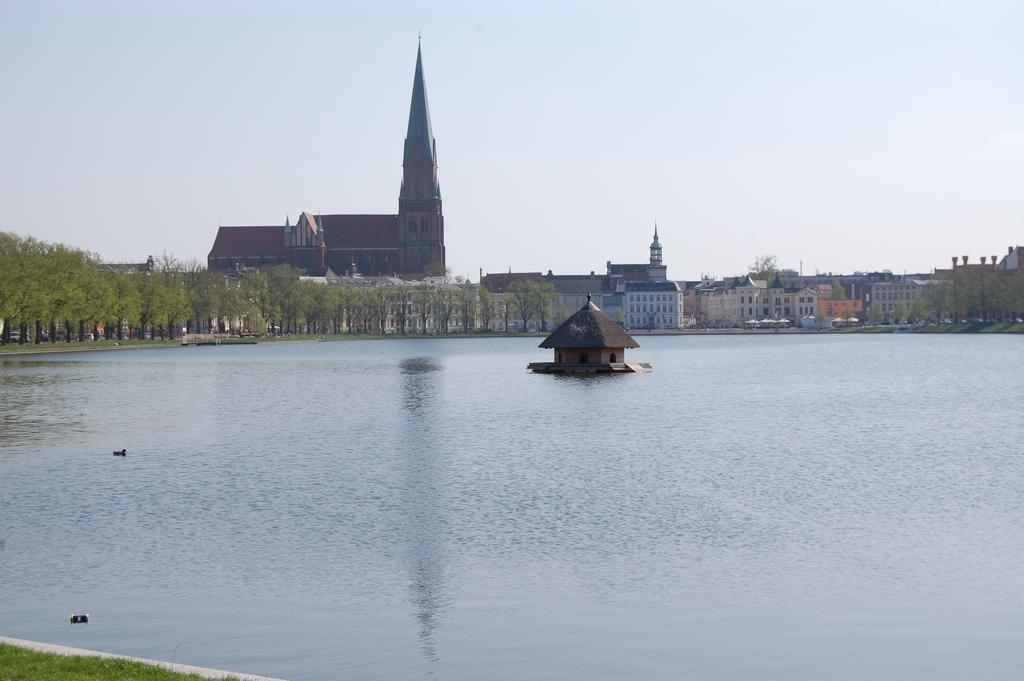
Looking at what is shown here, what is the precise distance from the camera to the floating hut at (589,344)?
98.1 m

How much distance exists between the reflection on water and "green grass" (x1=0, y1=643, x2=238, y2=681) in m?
4.69

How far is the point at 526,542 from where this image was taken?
2991cm

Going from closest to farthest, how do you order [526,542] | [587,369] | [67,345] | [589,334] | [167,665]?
[167,665]
[526,542]
[589,334]
[587,369]
[67,345]

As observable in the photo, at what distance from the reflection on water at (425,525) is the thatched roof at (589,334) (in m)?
27.3

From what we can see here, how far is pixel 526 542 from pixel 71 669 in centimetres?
1405

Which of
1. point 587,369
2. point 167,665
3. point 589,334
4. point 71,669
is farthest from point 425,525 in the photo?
point 587,369

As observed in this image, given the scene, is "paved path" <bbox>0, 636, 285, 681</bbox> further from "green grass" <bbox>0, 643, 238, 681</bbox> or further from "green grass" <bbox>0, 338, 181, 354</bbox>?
"green grass" <bbox>0, 338, 181, 354</bbox>

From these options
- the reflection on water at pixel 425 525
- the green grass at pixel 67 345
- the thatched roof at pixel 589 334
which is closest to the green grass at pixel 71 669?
the reflection on water at pixel 425 525

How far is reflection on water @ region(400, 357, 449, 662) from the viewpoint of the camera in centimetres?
2330

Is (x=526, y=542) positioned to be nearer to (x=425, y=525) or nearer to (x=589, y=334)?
(x=425, y=525)

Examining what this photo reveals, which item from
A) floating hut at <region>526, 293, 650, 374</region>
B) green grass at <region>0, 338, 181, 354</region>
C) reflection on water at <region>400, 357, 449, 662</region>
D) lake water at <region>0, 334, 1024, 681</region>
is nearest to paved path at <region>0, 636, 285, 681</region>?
lake water at <region>0, 334, 1024, 681</region>

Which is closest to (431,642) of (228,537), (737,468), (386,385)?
(228,537)

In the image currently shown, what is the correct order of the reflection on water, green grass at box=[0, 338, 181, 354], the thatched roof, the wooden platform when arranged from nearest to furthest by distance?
the reflection on water
the thatched roof
the wooden platform
green grass at box=[0, 338, 181, 354]

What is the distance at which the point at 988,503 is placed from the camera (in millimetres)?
35375
